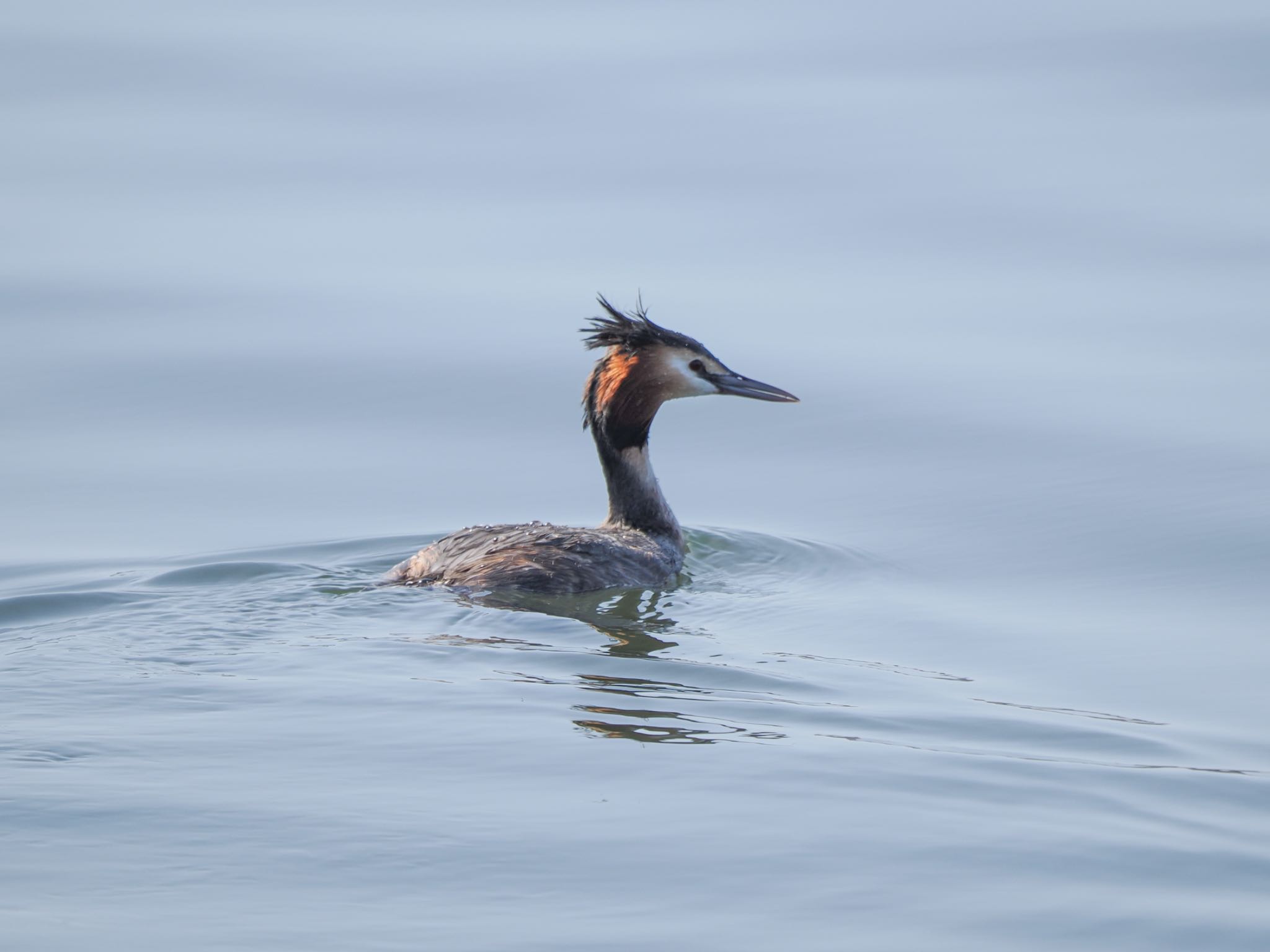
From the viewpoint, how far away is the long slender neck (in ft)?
40.3

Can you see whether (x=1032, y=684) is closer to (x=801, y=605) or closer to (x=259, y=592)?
(x=801, y=605)

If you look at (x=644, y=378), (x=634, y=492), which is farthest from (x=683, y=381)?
(x=634, y=492)

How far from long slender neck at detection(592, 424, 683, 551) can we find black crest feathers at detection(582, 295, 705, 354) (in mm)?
547

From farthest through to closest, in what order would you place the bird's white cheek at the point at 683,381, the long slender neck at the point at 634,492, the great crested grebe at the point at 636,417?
the bird's white cheek at the point at 683,381, the long slender neck at the point at 634,492, the great crested grebe at the point at 636,417

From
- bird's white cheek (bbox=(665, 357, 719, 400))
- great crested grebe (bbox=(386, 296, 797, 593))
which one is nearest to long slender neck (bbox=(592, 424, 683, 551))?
great crested grebe (bbox=(386, 296, 797, 593))

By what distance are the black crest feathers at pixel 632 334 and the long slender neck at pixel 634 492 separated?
0.55 m

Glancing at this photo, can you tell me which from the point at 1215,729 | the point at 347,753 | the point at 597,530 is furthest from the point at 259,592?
the point at 1215,729

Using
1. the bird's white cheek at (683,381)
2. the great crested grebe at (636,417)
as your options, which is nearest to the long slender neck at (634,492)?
the great crested grebe at (636,417)

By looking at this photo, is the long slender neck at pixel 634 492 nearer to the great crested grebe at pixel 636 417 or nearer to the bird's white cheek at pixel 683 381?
the great crested grebe at pixel 636 417

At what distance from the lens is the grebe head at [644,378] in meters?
12.3

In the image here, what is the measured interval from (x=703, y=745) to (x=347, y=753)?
4.85 ft

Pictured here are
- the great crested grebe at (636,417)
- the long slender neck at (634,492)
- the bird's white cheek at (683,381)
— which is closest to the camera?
the great crested grebe at (636,417)

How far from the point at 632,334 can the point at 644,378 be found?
13.9 inches

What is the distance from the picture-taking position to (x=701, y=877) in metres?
6.77
